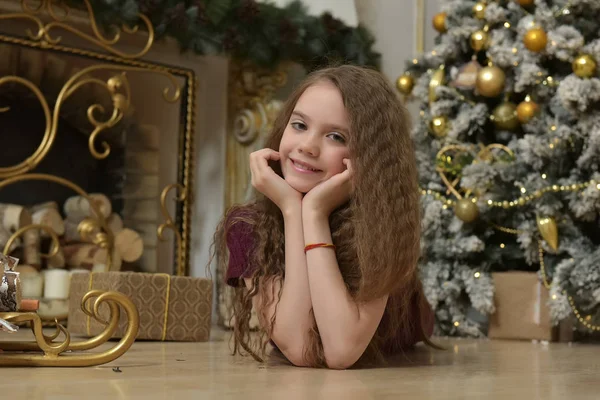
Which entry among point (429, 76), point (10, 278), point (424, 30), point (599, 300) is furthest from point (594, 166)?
point (10, 278)

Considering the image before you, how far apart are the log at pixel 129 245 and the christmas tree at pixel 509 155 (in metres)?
0.94

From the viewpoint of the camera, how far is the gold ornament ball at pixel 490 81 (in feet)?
8.44

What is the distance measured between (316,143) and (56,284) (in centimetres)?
152

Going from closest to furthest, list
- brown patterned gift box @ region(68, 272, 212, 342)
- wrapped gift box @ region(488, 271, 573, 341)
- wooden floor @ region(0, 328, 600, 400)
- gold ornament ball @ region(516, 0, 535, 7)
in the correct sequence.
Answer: wooden floor @ region(0, 328, 600, 400) < brown patterned gift box @ region(68, 272, 212, 342) < wrapped gift box @ region(488, 271, 573, 341) < gold ornament ball @ region(516, 0, 535, 7)

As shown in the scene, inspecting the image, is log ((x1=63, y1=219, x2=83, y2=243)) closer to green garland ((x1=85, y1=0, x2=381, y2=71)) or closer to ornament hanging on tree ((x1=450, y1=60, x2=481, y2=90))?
green garland ((x1=85, y1=0, x2=381, y2=71))

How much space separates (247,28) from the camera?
2877 mm

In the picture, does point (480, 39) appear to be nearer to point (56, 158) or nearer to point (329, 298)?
point (56, 158)

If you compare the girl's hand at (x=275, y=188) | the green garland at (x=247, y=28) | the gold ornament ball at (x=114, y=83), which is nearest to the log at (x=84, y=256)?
the gold ornament ball at (x=114, y=83)

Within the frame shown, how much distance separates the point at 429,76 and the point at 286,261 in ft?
5.09

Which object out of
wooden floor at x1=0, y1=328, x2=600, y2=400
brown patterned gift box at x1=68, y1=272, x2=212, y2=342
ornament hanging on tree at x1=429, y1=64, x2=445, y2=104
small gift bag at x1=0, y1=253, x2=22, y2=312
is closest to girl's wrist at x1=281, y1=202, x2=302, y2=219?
wooden floor at x1=0, y1=328, x2=600, y2=400

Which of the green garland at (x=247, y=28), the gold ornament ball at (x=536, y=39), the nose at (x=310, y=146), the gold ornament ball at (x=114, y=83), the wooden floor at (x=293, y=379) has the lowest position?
the wooden floor at (x=293, y=379)

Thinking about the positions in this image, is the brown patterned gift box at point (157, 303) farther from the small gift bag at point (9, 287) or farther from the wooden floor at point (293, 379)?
the small gift bag at point (9, 287)

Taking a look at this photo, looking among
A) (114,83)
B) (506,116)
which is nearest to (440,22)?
(506,116)

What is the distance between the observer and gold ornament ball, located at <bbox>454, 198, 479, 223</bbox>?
8.25 ft
